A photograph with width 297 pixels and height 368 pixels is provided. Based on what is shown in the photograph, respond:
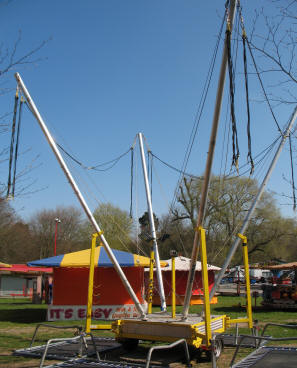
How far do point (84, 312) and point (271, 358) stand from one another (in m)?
10.1

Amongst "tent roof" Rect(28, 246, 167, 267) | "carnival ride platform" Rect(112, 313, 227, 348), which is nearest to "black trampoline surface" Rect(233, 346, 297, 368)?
"carnival ride platform" Rect(112, 313, 227, 348)

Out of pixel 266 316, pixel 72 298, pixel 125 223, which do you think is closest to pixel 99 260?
pixel 72 298

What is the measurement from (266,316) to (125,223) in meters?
34.7

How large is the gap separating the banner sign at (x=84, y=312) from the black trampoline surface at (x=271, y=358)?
26.5ft

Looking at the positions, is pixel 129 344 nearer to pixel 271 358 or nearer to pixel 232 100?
pixel 271 358

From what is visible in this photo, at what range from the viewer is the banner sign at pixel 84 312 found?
53.8ft

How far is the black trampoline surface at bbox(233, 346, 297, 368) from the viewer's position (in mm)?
7517

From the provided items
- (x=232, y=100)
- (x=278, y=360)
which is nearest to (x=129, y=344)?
(x=278, y=360)

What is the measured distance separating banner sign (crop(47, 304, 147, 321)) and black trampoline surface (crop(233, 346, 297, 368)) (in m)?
8.07

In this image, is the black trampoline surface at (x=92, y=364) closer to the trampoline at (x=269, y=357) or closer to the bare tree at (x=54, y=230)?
the trampoline at (x=269, y=357)

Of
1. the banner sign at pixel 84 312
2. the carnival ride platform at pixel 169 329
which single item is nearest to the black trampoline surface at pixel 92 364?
the carnival ride platform at pixel 169 329

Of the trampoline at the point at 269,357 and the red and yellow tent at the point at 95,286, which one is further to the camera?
the red and yellow tent at the point at 95,286

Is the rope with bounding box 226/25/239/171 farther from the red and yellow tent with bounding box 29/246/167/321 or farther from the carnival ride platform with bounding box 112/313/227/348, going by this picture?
the red and yellow tent with bounding box 29/246/167/321

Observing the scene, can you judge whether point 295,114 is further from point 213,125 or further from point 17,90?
point 17,90
